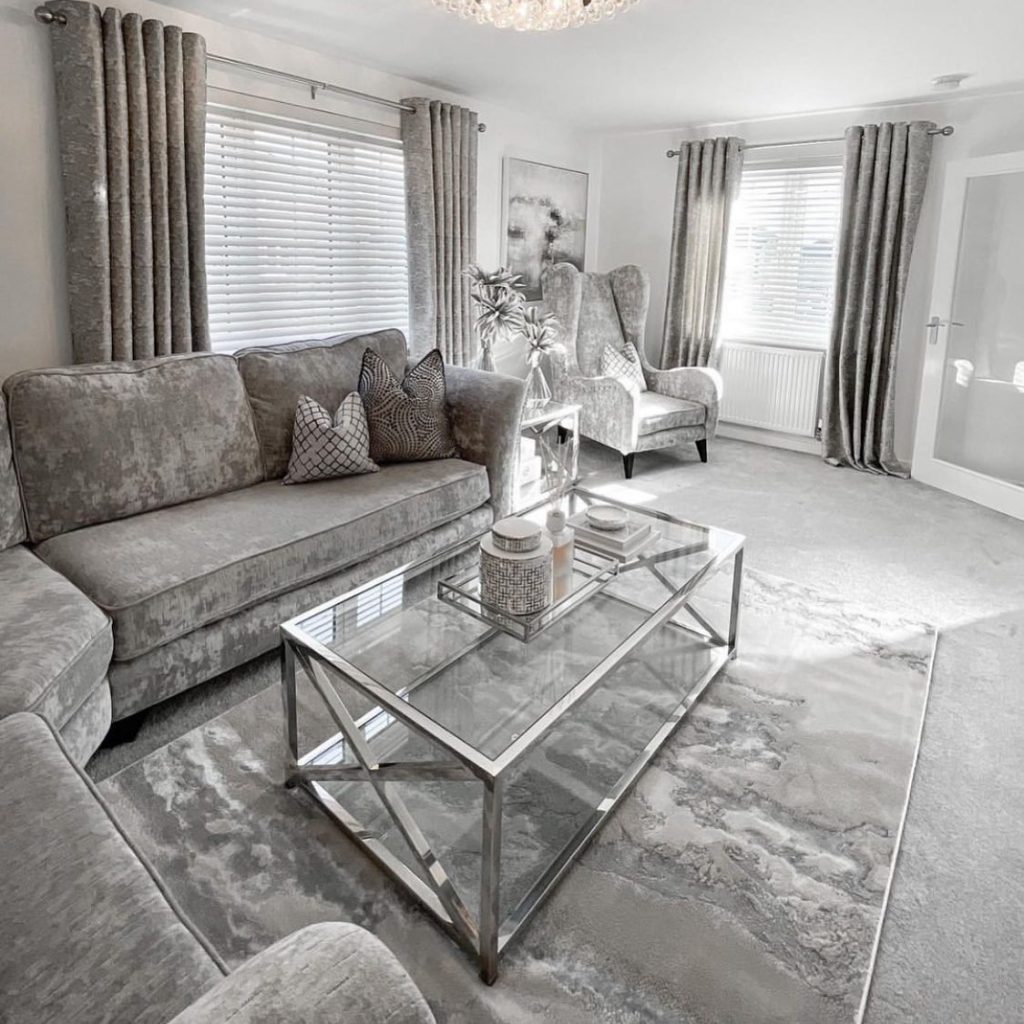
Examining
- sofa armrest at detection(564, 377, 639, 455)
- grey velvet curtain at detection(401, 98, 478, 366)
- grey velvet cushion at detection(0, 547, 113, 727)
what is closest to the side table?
sofa armrest at detection(564, 377, 639, 455)

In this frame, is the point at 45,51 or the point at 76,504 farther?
the point at 45,51

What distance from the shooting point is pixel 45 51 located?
2666mm

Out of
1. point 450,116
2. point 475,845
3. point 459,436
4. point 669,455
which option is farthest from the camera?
point 669,455

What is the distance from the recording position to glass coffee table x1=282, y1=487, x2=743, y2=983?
5.05 feet

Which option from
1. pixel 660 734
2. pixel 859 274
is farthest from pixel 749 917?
pixel 859 274

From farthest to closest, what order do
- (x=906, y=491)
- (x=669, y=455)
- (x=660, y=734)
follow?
1. (x=669, y=455)
2. (x=906, y=491)
3. (x=660, y=734)

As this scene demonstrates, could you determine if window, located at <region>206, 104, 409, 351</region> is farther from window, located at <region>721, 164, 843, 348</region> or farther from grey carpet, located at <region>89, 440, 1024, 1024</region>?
window, located at <region>721, 164, 843, 348</region>

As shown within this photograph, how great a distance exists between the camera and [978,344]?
436 centimetres

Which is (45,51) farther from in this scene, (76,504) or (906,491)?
(906,491)

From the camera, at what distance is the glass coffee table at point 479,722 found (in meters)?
1.54

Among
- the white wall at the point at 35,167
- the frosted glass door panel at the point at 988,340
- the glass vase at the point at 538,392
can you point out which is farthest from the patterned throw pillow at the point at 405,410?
the frosted glass door panel at the point at 988,340

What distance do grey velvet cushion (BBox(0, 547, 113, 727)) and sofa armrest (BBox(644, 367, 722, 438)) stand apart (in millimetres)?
3821

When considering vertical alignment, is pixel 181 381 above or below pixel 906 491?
above

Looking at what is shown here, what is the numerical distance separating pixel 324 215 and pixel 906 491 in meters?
3.54
